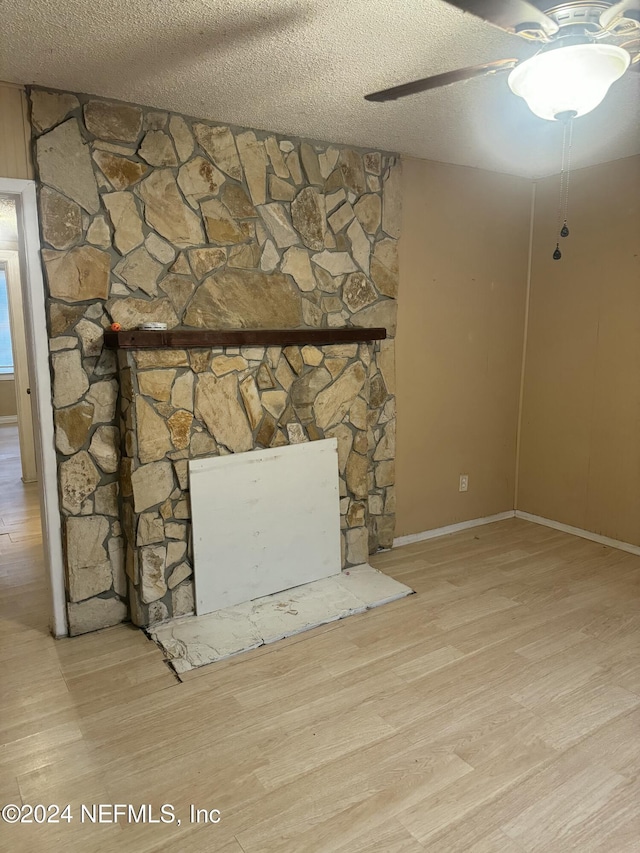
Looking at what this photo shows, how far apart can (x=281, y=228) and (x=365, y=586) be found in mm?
1980

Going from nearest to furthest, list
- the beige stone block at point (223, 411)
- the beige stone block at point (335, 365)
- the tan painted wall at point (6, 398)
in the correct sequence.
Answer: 1. the beige stone block at point (223, 411)
2. the beige stone block at point (335, 365)
3. the tan painted wall at point (6, 398)

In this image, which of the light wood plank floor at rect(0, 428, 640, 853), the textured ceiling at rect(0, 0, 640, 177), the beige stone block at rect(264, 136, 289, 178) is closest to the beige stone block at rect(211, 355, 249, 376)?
the beige stone block at rect(264, 136, 289, 178)

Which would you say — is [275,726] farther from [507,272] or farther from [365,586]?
[507,272]

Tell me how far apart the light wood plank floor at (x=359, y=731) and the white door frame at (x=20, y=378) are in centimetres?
250

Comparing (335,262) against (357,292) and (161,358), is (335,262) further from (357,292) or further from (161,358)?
(161,358)

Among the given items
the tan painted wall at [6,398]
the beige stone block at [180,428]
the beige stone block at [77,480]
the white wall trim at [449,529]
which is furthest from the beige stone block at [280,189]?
the tan painted wall at [6,398]

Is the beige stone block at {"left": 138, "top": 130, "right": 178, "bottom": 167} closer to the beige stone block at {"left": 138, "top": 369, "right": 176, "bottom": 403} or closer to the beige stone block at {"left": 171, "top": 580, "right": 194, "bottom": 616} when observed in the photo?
the beige stone block at {"left": 138, "top": 369, "right": 176, "bottom": 403}

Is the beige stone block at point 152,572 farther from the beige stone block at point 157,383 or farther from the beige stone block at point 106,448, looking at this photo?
the beige stone block at point 157,383

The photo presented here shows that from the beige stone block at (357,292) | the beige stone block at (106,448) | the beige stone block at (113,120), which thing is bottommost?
the beige stone block at (106,448)

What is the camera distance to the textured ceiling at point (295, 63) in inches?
71.2

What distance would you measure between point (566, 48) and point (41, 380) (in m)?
2.23

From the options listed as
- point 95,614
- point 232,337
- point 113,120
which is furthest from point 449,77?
point 95,614

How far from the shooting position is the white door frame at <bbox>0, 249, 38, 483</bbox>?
205 inches

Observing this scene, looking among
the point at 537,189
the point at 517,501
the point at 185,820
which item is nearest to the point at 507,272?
the point at 537,189
